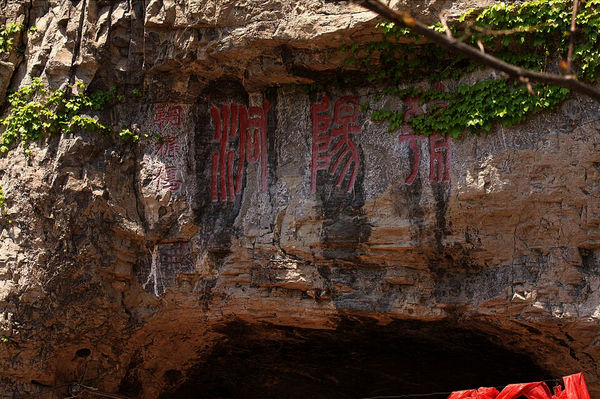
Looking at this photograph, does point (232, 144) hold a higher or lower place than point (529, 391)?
higher

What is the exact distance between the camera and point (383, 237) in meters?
6.36

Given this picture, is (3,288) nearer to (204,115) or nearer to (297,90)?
(204,115)

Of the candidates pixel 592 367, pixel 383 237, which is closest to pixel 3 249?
pixel 383 237

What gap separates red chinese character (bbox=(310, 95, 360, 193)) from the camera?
6.59 m

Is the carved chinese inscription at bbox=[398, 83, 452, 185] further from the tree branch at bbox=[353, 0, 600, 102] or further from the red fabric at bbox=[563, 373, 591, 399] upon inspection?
the tree branch at bbox=[353, 0, 600, 102]

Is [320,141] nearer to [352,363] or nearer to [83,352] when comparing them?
[352,363]

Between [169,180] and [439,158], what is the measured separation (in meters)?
2.55

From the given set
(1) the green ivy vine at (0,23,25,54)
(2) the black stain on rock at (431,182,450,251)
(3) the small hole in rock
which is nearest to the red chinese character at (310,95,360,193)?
(2) the black stain on rock at (431,182,450,251)

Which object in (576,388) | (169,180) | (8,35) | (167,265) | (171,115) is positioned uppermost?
(8,35)

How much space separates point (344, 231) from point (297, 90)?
1442 mm

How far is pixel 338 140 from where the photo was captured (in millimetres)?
6676

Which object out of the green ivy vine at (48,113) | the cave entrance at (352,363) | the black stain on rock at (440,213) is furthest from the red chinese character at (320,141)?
the green ivy vine at (48,113)

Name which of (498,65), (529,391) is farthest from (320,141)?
(498,65)

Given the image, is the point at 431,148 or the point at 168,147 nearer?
the point at 431,148
